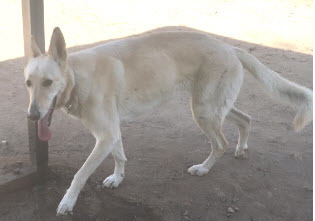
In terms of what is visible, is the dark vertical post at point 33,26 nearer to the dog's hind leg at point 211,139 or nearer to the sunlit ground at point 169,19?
the dog's hind leg at point 211,139

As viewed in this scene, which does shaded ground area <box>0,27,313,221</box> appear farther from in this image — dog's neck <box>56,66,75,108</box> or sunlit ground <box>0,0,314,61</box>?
sunlit ground <box>0,0,314,61</box>

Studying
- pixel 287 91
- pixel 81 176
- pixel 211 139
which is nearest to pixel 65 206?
pixel 81 176

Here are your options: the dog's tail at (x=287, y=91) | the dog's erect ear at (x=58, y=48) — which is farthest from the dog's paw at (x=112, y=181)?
the dog's tail at (x=287, y=91)

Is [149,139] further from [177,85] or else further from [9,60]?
[9,60]

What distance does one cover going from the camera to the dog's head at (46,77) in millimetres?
2457

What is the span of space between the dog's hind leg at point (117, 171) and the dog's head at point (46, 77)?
81 centimetres

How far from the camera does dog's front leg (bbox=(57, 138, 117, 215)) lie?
2.75 m

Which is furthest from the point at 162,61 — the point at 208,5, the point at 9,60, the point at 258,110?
the point at 208,5

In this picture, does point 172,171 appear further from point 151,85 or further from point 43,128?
point 43,128

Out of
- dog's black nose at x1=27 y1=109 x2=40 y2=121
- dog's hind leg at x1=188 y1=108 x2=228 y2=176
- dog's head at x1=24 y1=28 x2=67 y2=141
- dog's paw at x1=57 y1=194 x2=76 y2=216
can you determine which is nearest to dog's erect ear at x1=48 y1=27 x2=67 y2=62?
dog's head at x1=24 y1=28 x2=67 y2=141

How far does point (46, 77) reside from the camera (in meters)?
2.50

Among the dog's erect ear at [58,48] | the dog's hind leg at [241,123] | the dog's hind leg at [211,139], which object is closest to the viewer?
A: the dog's erect ear at [58,48]

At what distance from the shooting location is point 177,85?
10.9 feet

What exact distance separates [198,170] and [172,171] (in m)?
0.27
